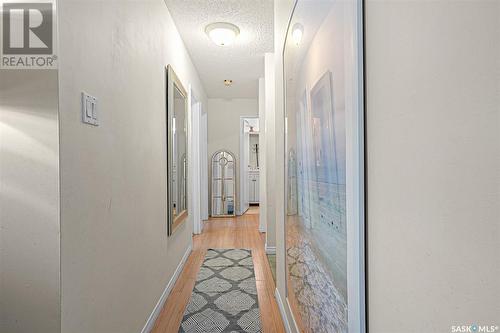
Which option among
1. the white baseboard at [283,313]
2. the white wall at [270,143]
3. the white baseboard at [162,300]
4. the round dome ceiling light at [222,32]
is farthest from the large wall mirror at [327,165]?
the white wall at [270,143]

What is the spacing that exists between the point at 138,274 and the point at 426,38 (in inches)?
71.9

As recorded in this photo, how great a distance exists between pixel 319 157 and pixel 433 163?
1.84ft

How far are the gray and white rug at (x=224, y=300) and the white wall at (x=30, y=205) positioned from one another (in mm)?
1177

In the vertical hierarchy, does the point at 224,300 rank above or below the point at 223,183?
below

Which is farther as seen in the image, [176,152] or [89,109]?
[176,152]

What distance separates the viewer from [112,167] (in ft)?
4.63

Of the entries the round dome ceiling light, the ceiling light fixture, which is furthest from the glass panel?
the round dome ceiling light

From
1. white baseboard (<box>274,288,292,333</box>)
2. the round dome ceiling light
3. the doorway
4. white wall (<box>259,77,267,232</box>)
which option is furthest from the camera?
the doorway

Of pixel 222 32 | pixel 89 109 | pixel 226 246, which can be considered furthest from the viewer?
pixel 226 246

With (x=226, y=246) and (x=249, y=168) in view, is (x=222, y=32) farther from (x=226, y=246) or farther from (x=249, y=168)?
(x=249, y=168)

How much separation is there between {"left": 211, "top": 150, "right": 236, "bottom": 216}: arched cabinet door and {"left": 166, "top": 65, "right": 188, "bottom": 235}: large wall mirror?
2.50 meters

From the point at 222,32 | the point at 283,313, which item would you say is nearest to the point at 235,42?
the point at 222,32

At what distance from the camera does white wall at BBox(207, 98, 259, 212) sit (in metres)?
6.14

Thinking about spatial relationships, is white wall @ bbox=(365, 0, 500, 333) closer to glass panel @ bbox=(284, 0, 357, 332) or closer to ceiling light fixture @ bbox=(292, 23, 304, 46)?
glass panel @ bbox=(284, 0, 357, 332)
